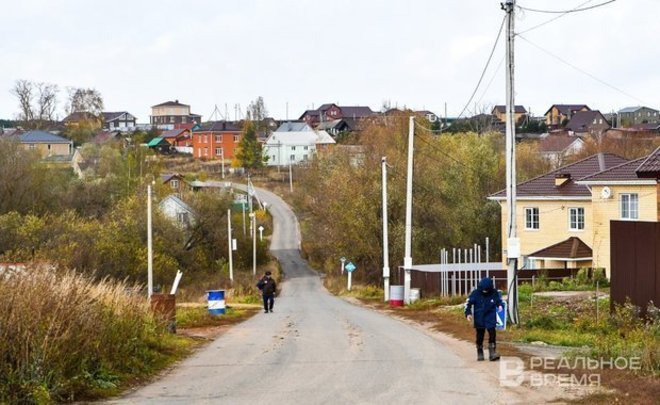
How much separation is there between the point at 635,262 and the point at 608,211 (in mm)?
20612

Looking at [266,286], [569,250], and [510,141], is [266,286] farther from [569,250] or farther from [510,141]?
[569,250]

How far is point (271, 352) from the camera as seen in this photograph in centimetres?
1838

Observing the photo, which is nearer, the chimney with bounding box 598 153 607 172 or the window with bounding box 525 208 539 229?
the chimney with bounding box 598 153 607 172

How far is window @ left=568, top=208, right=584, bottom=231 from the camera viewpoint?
4688 centimetres

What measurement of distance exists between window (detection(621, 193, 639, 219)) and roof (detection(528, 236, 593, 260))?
16.4 feet

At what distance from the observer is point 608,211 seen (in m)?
41.5

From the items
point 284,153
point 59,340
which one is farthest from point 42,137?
point 59,340

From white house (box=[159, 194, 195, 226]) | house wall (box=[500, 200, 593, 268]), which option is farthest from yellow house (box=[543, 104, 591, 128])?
house wall (box=[500, 200, 593, 268])

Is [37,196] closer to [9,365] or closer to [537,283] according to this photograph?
[537,283]

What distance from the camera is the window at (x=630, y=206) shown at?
39719 millimetres

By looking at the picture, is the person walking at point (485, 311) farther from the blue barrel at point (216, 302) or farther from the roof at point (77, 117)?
the roof at point (77, 117)

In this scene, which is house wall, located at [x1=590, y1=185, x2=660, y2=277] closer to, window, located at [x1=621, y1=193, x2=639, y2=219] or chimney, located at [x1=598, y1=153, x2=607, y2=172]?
window, located at [x1=621, y1=193, x2=639, y2=219]
